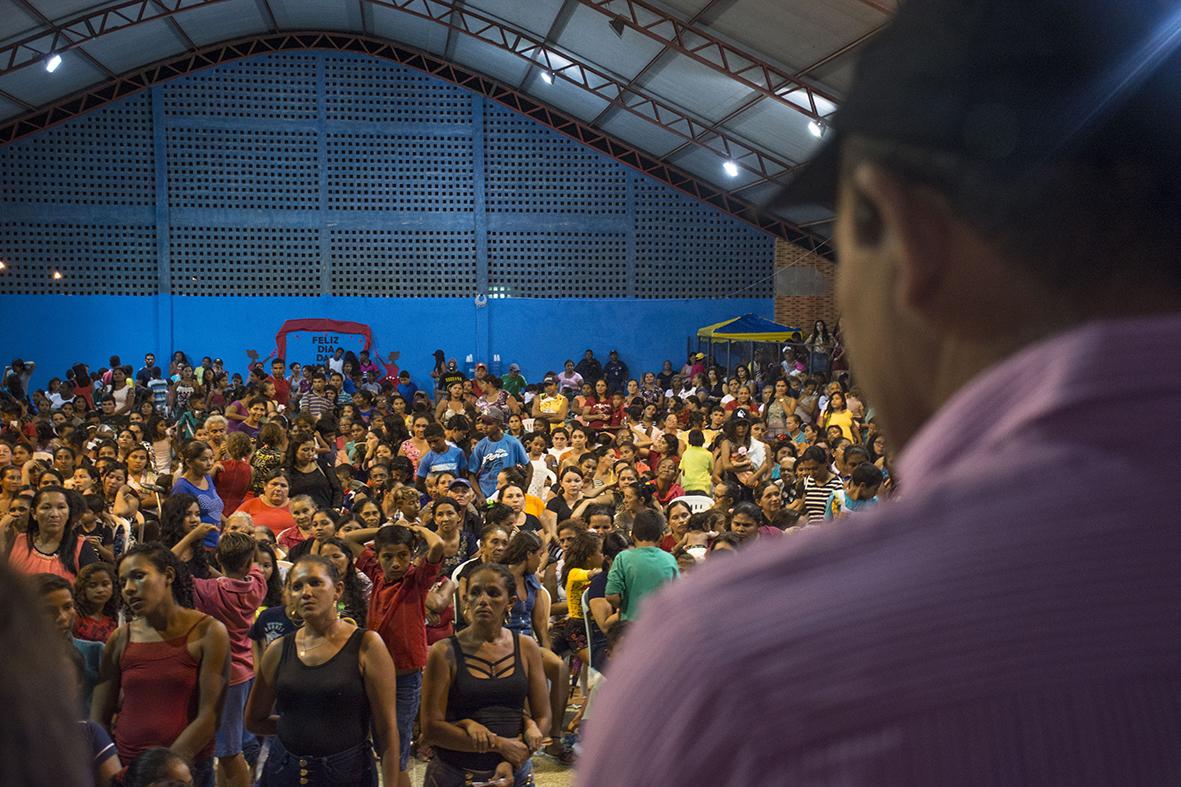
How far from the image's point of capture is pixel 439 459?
8.97 m

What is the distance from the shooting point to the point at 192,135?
21812 millimetres

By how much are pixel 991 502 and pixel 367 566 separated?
5.74 m

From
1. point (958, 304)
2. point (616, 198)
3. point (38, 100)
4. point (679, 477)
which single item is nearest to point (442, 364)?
point (616, 198)

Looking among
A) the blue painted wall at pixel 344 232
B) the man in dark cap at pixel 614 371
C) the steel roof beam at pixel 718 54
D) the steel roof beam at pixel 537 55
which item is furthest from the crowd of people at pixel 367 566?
the man in dark cap at pixel 614 371

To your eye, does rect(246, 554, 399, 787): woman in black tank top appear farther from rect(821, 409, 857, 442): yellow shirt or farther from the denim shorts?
rect(821, 409, 857, 442): yellow shirt

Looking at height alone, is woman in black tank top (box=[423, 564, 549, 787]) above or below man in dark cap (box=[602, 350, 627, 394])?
below

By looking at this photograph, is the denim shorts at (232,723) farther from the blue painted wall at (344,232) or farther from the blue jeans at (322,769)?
the blue painted wall at (344,232)

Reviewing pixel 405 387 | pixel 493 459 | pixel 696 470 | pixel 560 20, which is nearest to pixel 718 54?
pixel 560 20

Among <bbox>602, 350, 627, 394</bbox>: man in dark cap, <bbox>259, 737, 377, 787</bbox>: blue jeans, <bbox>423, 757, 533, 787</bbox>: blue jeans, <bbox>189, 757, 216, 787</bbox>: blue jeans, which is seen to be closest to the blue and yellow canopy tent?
<bbox>602, 350, 627, 394</bbox>: man in dark cap

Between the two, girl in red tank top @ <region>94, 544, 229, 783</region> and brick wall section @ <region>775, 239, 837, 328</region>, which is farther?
brick wall section @ <region>775, 239, 837, 328</region>

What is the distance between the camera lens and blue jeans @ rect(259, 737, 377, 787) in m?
4.34

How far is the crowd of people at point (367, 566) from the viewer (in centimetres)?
437

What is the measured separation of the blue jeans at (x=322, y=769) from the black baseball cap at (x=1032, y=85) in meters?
4.20

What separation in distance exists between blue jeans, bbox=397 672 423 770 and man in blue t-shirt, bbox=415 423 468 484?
3369 mm
